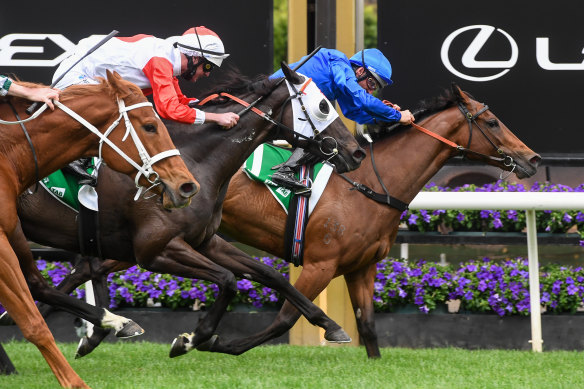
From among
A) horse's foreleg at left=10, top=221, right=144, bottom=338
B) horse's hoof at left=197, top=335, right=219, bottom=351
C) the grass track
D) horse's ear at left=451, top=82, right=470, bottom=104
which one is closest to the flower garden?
the grass track

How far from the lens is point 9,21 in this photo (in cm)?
754

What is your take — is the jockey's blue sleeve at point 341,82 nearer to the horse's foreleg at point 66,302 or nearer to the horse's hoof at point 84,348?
the horse's foreleg at point 66,302

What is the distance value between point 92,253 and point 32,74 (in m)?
2.25

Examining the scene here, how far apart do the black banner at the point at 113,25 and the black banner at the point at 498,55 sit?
36.2 inches

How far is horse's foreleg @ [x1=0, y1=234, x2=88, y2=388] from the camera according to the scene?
Answer: 4.61 m

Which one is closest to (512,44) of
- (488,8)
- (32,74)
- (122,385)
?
(488,8)

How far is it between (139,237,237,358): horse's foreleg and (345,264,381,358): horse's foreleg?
3.84 feet

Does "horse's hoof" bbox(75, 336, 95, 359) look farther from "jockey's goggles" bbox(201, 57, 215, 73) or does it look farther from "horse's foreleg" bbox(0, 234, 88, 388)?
"jockey's goggles" bbox(201, 57, 215, 73)

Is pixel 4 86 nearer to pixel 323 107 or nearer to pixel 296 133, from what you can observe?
pixel 296 133

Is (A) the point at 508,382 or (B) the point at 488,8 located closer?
(A) the point at 508,382

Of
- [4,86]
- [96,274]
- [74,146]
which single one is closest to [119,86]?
[74,146]

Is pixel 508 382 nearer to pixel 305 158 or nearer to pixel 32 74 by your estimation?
pixel 305 158

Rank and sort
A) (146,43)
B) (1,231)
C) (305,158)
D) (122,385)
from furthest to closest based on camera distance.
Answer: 1. (305,158)
2. (146,43)
3. (122,385)
4. (1,231)

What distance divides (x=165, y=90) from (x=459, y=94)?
2.10 m
